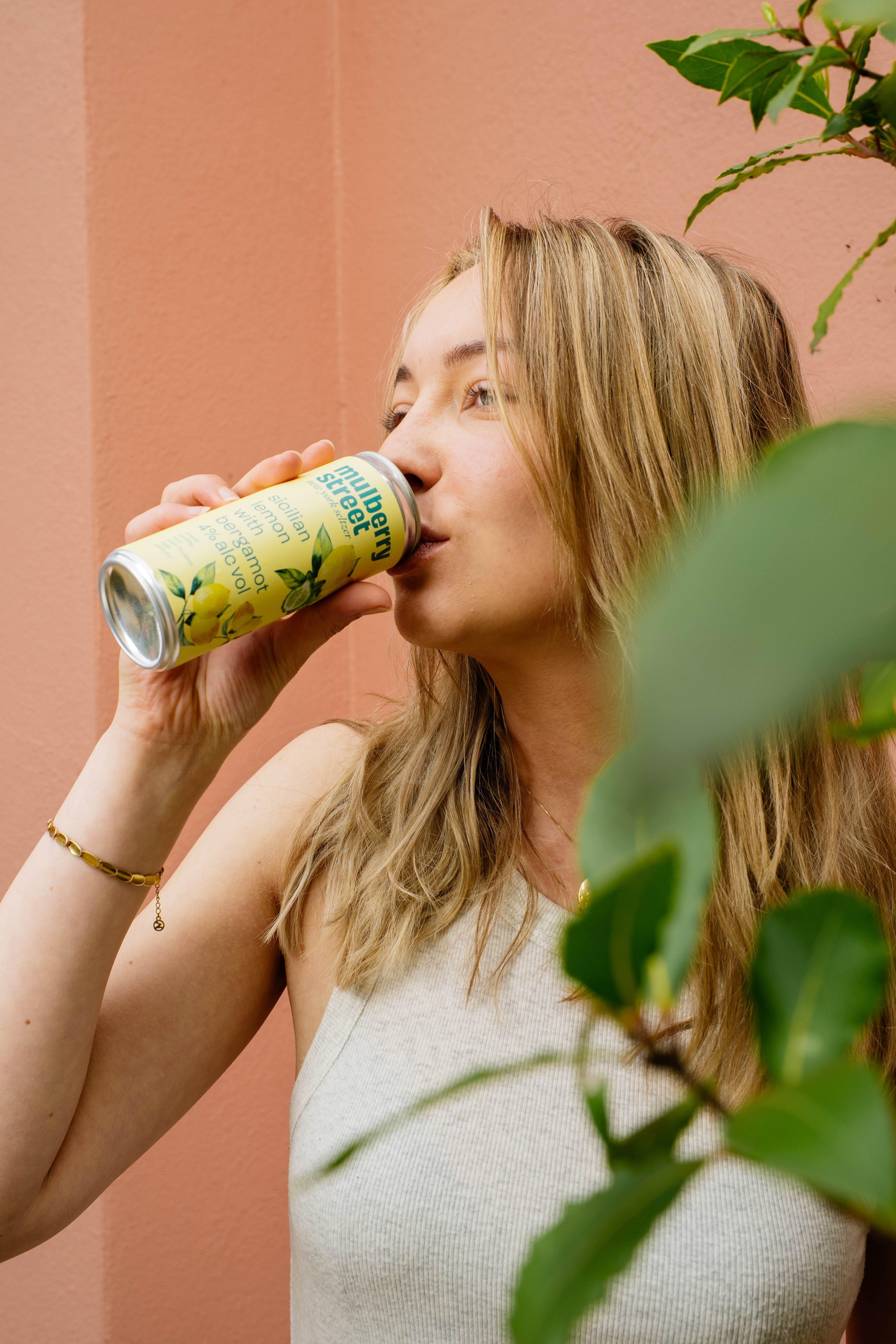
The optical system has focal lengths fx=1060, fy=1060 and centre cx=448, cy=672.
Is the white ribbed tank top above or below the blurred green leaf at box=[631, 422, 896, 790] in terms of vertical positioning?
below

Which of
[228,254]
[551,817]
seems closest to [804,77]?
[551,817]

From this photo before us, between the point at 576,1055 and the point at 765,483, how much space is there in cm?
10

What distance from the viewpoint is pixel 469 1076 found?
6.3 inches

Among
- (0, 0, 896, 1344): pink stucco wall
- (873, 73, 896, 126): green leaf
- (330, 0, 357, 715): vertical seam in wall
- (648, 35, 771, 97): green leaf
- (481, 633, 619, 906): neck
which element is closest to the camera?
(873, 73, 896, 126): green leaf

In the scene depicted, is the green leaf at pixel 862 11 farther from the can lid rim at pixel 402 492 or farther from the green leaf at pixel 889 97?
the can lid rim at pixel 402 492

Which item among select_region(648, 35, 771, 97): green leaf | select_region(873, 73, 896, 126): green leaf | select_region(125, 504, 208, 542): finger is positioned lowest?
select_region(125, 504, 208, 542): finger

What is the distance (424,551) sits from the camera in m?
0.73

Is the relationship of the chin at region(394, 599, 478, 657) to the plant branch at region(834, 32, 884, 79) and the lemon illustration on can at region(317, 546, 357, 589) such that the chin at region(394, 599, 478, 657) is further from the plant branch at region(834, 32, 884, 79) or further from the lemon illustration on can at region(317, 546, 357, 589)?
the plant branch at region(834, 32, 884, 79)

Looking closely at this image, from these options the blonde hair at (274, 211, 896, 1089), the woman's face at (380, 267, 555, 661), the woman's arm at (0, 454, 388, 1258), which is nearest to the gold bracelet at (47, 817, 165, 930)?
the woman's arm at (0, 454, 388, 1258)

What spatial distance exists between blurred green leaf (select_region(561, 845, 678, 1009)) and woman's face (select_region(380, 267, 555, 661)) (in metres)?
0.59

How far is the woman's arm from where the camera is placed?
70 cm

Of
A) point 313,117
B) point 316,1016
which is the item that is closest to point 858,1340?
point 316,1016

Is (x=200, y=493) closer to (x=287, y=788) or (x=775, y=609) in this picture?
(x=287, y=788)

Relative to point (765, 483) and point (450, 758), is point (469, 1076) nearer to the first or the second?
point (765, 483)
